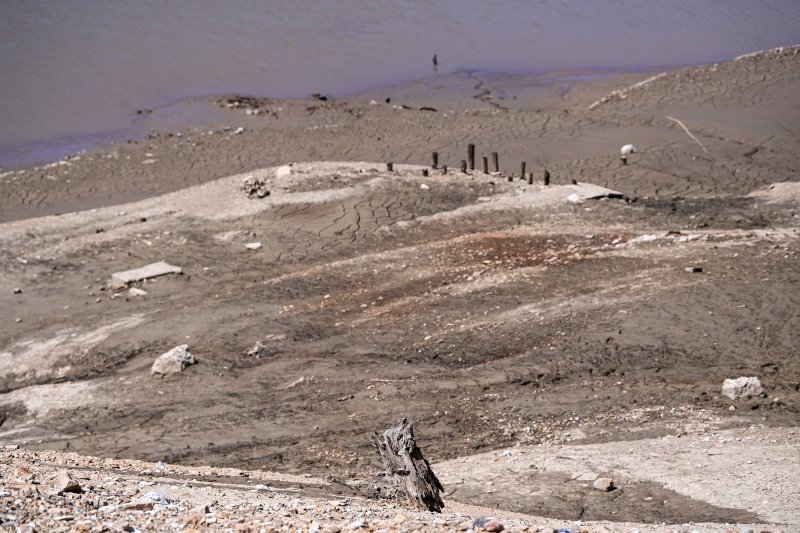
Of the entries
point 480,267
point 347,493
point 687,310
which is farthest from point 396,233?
point 347,493

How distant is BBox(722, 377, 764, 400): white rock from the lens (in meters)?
9.26

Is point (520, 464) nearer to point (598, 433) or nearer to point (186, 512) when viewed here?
point (598, 433)

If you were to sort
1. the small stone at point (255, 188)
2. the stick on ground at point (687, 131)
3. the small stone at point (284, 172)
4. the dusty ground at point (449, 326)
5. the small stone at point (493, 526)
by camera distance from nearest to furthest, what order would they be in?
the small stone at point (493, 526), the dusty ground at point (449, 326), the small stone at point (255, 188), the small stone at point (284, 172), the stick on ground at point (687, 131)

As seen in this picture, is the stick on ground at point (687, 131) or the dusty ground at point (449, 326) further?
the stick on ground at point (687, 131)

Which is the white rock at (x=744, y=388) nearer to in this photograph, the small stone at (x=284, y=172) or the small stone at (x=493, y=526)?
the small stone at (x=493, y=526)

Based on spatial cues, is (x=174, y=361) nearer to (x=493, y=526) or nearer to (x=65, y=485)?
(x=65, y=485)

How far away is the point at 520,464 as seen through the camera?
328 inches

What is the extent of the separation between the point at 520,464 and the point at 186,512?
3376 mm

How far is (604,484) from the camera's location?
300 inches

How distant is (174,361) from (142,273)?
3349mm

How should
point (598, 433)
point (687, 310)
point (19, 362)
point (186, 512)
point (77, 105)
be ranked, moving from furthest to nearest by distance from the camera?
point (77, 105) < point (19, 362) < point (687, 310) < point (598, 433) < point (186, 512)

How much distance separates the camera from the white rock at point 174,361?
11.1 m

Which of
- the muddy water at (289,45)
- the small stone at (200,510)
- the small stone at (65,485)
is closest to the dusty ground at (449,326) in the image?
the small stone at (200,510)

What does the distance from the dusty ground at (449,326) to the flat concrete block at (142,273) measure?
0.20 metres
